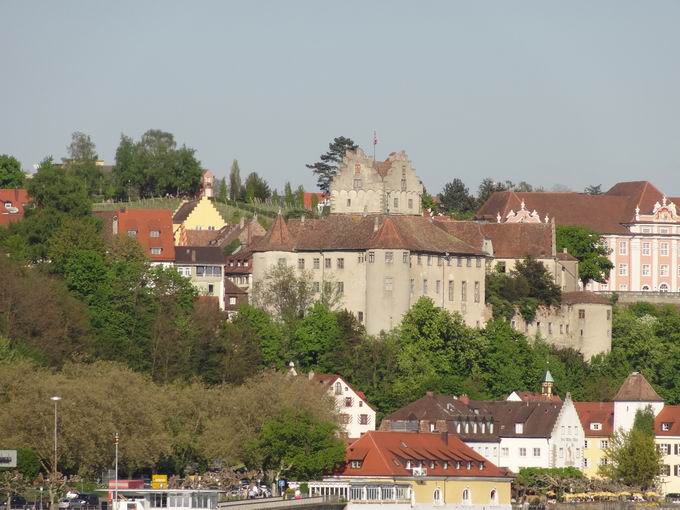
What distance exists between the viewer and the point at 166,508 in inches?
4045

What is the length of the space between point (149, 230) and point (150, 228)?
7.4 inches

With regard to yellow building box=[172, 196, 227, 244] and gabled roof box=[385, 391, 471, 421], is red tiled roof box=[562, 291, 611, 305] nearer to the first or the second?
gabled roof box=[385, 391, 471, 421]

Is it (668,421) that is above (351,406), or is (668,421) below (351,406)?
below

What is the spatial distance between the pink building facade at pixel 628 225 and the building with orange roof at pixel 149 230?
3040cm

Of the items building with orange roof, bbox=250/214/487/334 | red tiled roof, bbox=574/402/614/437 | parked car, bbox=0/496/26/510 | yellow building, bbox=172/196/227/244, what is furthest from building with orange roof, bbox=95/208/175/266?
parked car, bbox=0/496/26/510

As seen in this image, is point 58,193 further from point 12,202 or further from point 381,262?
point 381,262

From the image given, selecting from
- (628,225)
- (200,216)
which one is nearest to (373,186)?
(200,216)

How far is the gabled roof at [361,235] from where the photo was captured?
5600 inches

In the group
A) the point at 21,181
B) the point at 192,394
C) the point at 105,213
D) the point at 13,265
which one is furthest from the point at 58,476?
the point at 21,181

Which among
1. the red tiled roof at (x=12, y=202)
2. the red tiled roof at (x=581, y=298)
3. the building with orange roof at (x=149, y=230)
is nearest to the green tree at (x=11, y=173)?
the red tiled roof at (x=12, y=202)

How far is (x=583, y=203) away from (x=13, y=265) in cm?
6118

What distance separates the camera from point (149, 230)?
502 ft

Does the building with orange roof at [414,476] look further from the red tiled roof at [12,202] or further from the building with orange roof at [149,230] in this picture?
the red tiled roof at [12,202]

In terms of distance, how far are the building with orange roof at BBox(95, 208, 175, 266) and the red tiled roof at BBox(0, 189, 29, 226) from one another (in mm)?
7650
